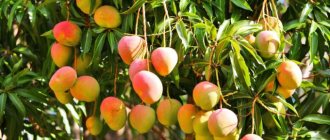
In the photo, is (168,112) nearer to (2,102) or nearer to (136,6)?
(136,6)

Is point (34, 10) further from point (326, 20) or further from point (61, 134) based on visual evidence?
point (326, 20)

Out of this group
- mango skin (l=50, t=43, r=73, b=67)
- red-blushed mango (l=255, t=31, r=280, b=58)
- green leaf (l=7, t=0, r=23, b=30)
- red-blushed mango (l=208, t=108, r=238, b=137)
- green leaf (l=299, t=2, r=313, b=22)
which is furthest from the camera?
green leaf (l=7, t=0, r=23, b=30)

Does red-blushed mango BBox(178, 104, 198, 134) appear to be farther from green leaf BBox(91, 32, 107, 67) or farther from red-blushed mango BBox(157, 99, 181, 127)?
green leaf BBox(91, 32, 107, 67)

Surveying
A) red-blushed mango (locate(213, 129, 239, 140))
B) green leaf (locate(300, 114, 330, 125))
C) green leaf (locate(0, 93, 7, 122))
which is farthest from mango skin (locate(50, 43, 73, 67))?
green leaf (locate(300, 114, 330, 125))

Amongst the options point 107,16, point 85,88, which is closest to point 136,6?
point 107,16

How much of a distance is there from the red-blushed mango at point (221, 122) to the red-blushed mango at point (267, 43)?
159 mm

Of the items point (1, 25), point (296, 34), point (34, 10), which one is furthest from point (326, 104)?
point (1, 25)

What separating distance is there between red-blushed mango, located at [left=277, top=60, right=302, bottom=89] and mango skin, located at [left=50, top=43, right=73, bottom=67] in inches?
16.2

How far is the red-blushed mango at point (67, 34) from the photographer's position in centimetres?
124

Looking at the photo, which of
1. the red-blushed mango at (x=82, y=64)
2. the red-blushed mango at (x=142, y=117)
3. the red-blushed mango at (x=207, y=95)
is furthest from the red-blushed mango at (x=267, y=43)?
the red-blushed mango at (x=82, y=64)

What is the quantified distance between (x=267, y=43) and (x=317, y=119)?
0.82 ft

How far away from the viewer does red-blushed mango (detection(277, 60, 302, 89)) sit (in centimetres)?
113

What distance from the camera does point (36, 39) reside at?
1.69m

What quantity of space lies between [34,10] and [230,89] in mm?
564
